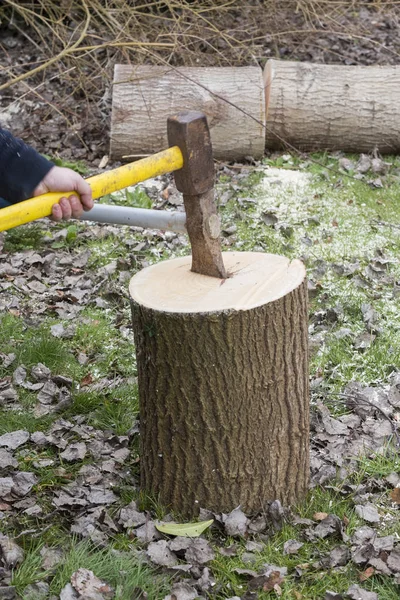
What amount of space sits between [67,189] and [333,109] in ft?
13.9

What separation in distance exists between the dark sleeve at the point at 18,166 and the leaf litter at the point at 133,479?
1.09m

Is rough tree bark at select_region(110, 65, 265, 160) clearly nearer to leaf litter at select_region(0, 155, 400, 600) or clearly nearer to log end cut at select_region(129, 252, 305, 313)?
leaf litter at select_region(0, 155, 400, 600)

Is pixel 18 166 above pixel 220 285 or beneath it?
above

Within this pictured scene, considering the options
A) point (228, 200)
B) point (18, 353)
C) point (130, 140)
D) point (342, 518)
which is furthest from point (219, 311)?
point (130, 140)

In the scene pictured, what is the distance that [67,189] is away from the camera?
8.75 ft

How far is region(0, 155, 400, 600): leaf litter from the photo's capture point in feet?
8.43

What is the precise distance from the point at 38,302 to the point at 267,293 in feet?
7.14

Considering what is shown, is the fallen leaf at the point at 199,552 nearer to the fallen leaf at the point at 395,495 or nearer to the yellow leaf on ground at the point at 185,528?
the yellow leaf on ground at the point at 185,528

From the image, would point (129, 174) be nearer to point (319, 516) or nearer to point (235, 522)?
point (235, 522)

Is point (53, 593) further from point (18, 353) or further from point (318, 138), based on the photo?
point (318, 138)

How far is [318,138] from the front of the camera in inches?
254

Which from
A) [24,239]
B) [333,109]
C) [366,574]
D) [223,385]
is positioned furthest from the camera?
[333,109]

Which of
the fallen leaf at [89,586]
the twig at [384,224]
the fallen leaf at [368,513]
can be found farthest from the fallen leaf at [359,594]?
the twig at [384,224]

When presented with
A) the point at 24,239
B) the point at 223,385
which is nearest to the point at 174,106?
the point at 24,239
